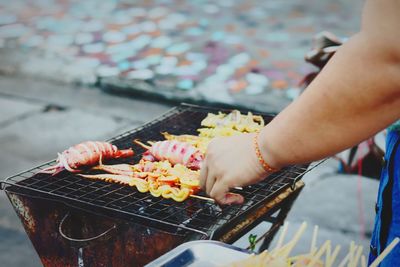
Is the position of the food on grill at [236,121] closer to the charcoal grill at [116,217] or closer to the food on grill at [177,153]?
the food on grill at [177,153]

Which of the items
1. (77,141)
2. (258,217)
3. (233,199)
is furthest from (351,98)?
(77,141)

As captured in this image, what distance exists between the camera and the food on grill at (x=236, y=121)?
3.65 m

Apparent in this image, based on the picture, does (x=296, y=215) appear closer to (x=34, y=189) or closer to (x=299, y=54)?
(x=34, y=189)

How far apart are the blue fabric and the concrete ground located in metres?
2.53

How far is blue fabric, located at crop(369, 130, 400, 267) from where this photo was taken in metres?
2.14

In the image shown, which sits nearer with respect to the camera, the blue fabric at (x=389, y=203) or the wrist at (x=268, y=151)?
the wrist at (x=268, y=151)

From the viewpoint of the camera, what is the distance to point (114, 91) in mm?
8406

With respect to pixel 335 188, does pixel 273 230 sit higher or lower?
higher

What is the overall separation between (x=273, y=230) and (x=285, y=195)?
437mm

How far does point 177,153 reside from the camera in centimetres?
317

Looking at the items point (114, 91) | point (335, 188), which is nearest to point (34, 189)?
point (335, 188)

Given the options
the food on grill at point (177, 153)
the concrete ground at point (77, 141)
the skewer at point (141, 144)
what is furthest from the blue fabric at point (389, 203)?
the concrete ground at point (77, 141)

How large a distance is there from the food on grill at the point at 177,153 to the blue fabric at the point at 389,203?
3.77 ft

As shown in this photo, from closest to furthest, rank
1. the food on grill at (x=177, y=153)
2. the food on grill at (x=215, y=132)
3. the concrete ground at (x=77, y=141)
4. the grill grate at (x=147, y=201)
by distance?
the grill grate at (x=147, y=201) → the food on grill at (x=177, y=153) → the food on grill at (x=215, y=132) → the concrete ground at (x=77, y=141)
